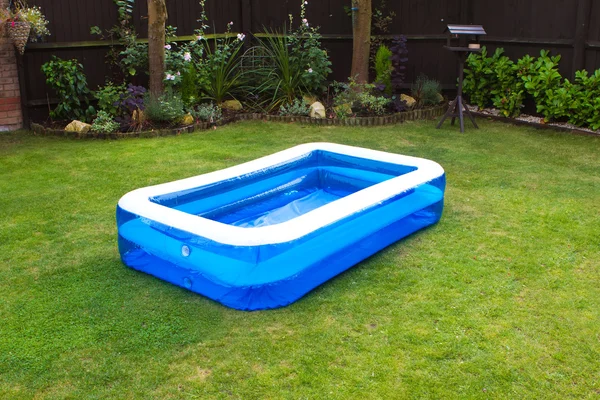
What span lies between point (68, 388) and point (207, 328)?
0.73 metres

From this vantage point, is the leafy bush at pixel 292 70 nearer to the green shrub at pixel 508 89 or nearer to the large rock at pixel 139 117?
the large rock at pixel 139 117

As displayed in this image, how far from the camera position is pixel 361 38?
8.44 m

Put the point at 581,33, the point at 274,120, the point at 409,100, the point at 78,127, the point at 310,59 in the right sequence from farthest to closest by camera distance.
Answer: the point at 409,100, the point at 310,59, the point at 274,120, the point at 581,33, the point at 78,127

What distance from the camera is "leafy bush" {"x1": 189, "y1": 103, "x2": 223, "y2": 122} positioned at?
26.1 ft

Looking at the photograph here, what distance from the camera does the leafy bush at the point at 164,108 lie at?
24.7 ft

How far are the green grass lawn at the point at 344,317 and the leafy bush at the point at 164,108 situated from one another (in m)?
2.28

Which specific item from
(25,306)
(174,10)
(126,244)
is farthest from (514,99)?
(25,306)

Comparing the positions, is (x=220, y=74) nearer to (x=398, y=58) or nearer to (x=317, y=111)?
(x=317, y=111)

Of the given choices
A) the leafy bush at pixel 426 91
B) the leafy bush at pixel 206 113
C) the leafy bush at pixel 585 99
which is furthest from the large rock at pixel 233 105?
the leafy bush at pixel 585 99

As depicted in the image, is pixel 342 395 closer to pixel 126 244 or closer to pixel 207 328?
pixel 207 328

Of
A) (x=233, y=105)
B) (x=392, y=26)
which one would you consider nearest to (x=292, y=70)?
(x=233, y=105)

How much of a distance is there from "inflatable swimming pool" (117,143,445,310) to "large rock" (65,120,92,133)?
329 centimetres

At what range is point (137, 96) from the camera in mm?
7973

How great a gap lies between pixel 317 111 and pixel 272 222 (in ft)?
12.5
